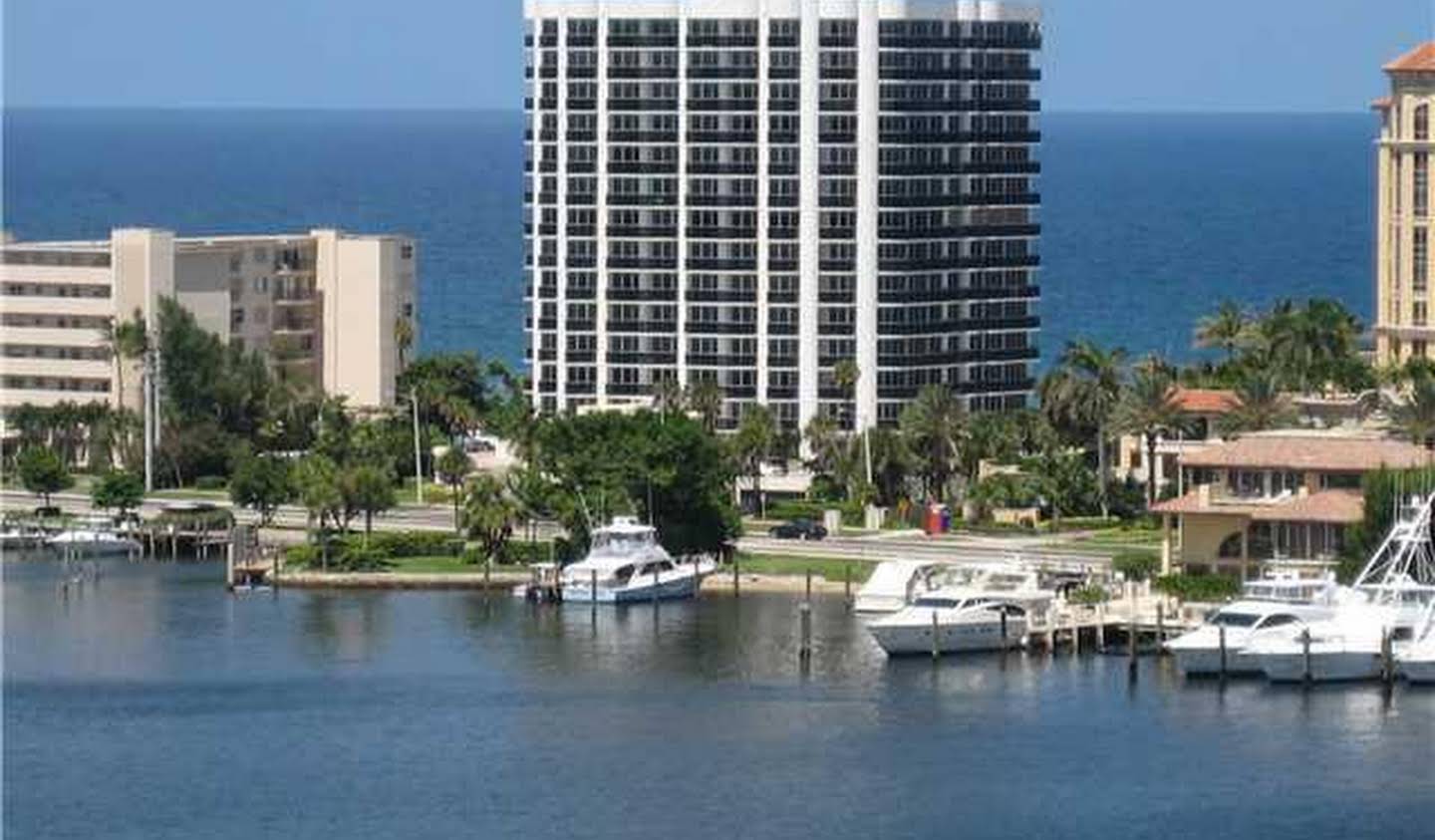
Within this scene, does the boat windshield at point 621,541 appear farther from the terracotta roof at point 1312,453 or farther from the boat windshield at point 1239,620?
the boat windshield at point 1239,620

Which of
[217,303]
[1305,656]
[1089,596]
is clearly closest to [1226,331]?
[1089,596]

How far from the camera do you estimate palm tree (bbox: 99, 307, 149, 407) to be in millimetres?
182250

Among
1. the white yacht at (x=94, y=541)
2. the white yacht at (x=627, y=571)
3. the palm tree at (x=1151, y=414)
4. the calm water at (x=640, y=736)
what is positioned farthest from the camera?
the white yacht at (x=94, y=541)

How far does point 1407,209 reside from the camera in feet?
563

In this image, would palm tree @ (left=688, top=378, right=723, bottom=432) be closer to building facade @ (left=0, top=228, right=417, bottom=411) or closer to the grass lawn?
the grass lawn

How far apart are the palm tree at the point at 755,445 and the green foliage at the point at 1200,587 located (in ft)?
88.3

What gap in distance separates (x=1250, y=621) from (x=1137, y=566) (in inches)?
446

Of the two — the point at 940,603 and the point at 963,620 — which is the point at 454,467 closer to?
the point at 940,603

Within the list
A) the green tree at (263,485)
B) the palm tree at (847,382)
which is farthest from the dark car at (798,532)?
the palm tree at (847,382)

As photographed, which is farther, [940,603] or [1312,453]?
[1312,453]

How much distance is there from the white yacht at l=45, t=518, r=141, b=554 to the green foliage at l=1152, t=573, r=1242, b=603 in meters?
37.2

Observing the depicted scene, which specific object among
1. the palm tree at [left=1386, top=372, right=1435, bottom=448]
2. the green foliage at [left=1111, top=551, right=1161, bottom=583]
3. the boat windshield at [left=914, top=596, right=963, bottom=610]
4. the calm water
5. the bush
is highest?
the palm tree at [left=1386, top=372, right=1435, bottom=448]

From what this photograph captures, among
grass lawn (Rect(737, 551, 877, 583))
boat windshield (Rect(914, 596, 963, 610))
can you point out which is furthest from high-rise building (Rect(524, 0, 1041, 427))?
boat windshield (Rect(914, 596, 963, 610))

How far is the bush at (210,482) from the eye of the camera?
177337mm
